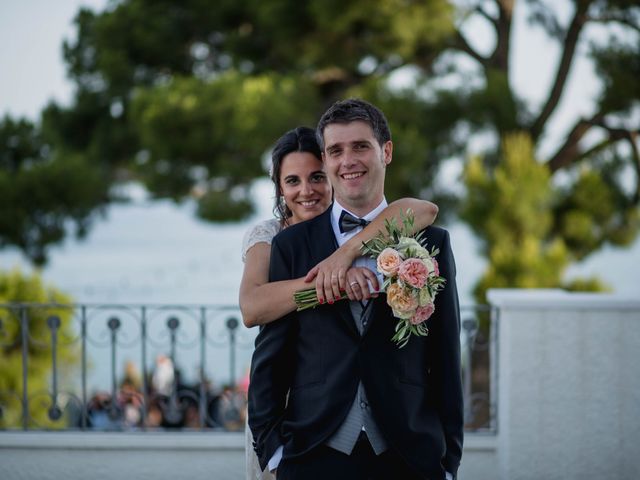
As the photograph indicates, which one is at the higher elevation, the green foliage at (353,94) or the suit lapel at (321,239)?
the green foliage at (353,94)

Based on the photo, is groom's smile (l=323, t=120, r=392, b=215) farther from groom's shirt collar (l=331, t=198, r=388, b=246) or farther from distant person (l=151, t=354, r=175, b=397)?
distant person (l=151, t=354, r=175, b=397)

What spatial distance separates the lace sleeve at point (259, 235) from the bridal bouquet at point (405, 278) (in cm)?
49

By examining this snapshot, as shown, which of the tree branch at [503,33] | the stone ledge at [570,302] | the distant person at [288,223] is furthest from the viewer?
the tree branch at [503,33]

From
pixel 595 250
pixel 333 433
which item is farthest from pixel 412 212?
pixel 595 250

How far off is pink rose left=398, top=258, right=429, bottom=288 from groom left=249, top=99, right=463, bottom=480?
16 centimetres

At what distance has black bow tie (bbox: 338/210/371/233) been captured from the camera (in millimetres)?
2055

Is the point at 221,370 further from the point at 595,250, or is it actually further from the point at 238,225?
the point at 595,250

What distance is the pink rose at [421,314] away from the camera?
1886 millimetres

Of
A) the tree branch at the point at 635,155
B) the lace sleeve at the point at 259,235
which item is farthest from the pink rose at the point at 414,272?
the tree branch at the point at 635,155

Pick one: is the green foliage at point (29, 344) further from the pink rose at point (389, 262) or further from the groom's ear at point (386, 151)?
the pink rose at point (389, 262)

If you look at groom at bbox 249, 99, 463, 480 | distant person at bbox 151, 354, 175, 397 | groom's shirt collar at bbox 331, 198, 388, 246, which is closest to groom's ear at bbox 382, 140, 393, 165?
groom at bbox 249, 99, 463, 480

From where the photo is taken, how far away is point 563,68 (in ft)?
35.9

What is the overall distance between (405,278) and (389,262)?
0.20 ft

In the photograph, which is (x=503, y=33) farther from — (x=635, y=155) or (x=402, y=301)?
(x=402, y=301)
